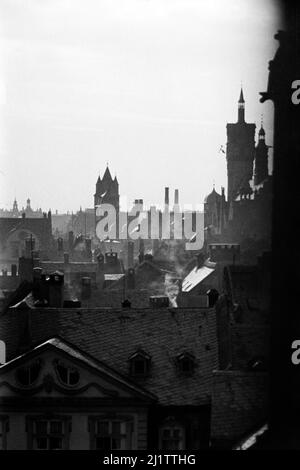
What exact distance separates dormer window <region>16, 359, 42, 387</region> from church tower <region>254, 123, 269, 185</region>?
9.49 ft

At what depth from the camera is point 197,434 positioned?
12438mm

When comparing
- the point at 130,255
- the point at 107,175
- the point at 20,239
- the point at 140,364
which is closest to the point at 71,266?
the point at 20,239

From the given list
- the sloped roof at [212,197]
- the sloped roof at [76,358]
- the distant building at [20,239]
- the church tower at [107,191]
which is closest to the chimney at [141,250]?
the distant building at [20,239]

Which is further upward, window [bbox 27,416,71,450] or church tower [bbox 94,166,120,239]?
church tower [bbox 94,166,120,239]

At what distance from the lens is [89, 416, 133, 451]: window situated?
12.1m

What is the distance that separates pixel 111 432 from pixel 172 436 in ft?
2.09

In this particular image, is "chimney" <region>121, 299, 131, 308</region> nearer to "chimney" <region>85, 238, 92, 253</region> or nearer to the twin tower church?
the twin tower church

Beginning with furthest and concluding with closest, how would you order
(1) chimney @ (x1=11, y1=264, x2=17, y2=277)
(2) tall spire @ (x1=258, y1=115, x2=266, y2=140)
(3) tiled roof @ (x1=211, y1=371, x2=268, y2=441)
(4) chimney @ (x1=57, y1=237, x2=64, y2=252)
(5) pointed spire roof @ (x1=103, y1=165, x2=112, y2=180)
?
(4) chimney @ (x1=57, y1=237, x2=64, y2=252)
(1) chimney @ (x1=11, y1=264, x2=17, y2=277)
(5) pointed spire roof @ (x1=103, y1=165, x2=112, y2=180)
(2) tall spire @ (x1=258, y1=115, x2=266, y2=140)
(3) tiled roof @ (x1=211, y1=371, x2=268, y2=441)

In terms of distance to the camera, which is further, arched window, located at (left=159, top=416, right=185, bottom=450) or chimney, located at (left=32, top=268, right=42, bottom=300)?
chimney, located at (left=32, top=268, right=42, bottom=300)

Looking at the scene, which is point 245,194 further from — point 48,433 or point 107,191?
point 48,433

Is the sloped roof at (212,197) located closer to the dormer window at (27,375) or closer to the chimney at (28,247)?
the dormer window at (27,375)

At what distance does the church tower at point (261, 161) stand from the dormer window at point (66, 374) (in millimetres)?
2637

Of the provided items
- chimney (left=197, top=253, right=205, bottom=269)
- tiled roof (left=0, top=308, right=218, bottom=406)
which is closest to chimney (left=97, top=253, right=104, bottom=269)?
chimney (left=197, top=253, right=205, bottom=269)
